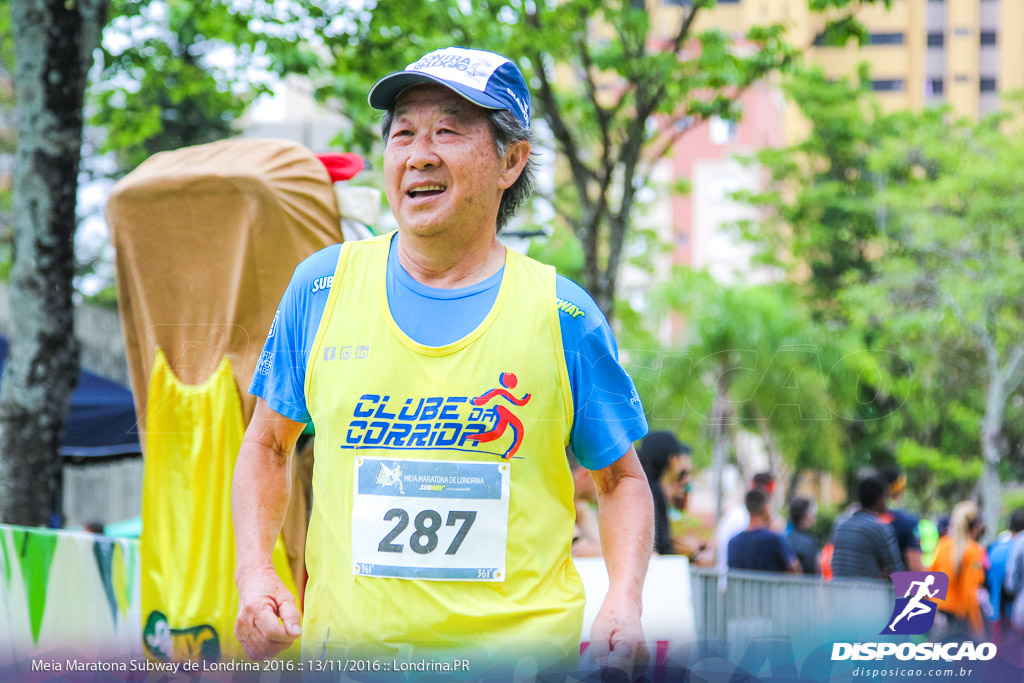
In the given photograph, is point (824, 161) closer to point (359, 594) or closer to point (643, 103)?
point (643, 103)

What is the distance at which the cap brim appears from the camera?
2182 mm

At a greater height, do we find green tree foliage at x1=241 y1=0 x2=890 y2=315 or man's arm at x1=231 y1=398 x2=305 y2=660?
green tree foliage at x1=241 y1=0 x2=890 y2=315

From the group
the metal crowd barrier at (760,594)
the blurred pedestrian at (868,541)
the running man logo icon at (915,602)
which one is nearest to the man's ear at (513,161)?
the running man logo icon at (915,602)

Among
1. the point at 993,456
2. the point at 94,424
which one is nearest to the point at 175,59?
the point at 94,424

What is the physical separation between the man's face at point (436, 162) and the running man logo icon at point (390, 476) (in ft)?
1.53

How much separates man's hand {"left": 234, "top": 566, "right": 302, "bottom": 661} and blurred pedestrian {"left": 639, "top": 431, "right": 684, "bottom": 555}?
4.06 m

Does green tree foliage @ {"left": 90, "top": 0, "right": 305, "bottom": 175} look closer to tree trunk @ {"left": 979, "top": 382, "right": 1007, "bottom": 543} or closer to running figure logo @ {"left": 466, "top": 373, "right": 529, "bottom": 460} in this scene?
running figure logo @ {"left": 466, "top": 373, "right": 529, "bottom": 460}

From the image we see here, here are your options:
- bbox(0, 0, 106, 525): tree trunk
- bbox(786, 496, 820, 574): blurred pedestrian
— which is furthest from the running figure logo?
bbox(786, 496, 820, 574): blurred pedestrian

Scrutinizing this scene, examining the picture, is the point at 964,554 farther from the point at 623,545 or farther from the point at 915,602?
the point at 623,545

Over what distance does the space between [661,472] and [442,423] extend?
4441 millimetres

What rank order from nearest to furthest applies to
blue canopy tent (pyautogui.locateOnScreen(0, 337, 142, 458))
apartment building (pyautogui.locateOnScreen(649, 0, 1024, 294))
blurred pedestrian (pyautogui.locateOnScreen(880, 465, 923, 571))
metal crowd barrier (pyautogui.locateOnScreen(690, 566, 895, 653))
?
metal crowd barrier (pyautogui.locateOnScreen(690, 566, 895, 653)), blue canopy tent (pyautogui.locateOnScreen(0, 337, 142, 458)), blurred pedestrian (pyautogui.locateOnScreen(880, 465, 923, 571)), apartment building (pyautogui.locateOnScreen(649, 0, 1024, 294))

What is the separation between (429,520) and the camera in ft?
6.97

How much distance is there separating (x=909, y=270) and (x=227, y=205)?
24.0 metres

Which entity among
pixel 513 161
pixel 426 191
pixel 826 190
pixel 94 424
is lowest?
pixel 94 424
